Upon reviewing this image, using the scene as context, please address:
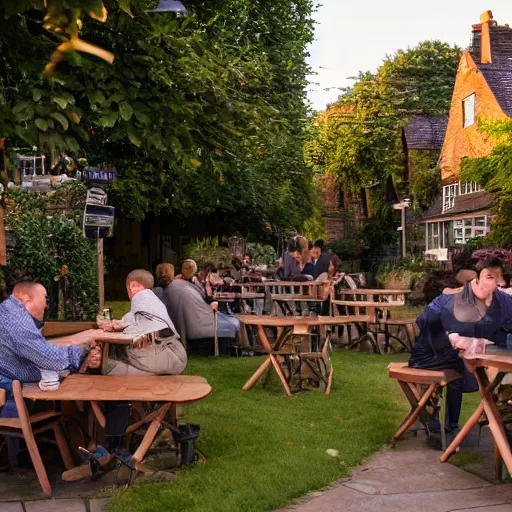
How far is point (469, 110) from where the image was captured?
3409cm

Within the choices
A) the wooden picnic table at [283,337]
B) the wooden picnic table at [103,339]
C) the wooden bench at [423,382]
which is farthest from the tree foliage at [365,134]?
the wooden picnic table at [103,339]

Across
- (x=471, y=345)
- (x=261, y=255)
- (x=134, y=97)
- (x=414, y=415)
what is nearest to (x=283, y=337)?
(x=414, y=415)

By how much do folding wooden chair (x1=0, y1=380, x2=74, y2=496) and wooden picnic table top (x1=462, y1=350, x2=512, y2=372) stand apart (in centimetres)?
282

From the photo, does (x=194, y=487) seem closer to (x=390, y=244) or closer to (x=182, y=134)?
(x=182, y=134)

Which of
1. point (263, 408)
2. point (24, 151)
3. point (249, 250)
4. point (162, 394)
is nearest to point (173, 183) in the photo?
point (249, 250)

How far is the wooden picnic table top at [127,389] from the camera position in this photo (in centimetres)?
566

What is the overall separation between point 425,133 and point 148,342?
121ft

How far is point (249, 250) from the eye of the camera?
2880 cm

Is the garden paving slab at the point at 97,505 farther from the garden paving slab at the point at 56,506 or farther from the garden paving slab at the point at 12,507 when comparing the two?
the garden paving slab at the point at 12,507

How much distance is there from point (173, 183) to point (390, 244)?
61.3 feet

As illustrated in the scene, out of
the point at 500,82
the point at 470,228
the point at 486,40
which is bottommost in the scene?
the point at 470,228

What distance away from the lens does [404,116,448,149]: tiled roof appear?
4159 centimetres

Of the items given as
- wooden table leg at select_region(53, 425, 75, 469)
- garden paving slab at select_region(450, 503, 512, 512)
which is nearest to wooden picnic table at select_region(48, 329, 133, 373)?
wooden table leg at select_region(53, 425, 75, 469)

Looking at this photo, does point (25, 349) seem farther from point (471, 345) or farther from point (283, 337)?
point (283, 337)
